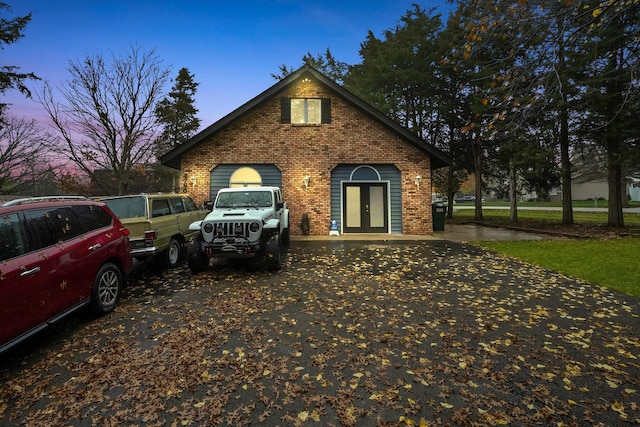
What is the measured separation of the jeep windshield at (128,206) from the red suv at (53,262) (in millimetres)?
2316

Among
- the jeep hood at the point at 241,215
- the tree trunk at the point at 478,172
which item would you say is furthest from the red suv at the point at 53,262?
the tree trunk at the point at 478,172

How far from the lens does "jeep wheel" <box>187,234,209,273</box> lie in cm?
716

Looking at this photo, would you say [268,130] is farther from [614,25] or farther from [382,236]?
[614,25]

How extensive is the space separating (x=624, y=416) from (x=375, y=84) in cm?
2746

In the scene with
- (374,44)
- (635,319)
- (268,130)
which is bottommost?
(635,319)

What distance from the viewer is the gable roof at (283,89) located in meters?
14.0

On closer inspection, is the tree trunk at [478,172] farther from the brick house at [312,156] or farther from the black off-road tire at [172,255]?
the black off-road tire at [172,255]

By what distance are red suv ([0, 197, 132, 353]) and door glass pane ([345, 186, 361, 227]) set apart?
10.8 meters

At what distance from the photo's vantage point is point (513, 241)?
12.4 meters

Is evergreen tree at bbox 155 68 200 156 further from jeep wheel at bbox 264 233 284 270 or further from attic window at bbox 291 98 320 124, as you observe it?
jeep wheel at bbox 264 233 284 270

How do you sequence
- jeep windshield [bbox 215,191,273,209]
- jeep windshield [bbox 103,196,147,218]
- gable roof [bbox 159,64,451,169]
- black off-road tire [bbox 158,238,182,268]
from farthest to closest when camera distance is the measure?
gable roof [bbox 159,64,451,169] < jeep windshield [bbox 215,191,273,209] < black off-road tire [bbox 158,238,182,268] < jeep windshield [bbox 103,196,147,218]

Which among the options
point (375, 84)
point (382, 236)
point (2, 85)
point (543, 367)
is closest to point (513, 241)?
point (382, 236)

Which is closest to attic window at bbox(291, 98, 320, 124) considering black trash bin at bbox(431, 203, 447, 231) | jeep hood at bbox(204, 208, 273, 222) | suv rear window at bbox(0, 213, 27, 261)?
jeep hood at bbox(204, 208, 273, 222)

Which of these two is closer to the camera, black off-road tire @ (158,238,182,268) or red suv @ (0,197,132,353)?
Answer: red suv @ (0,197,132,353)
